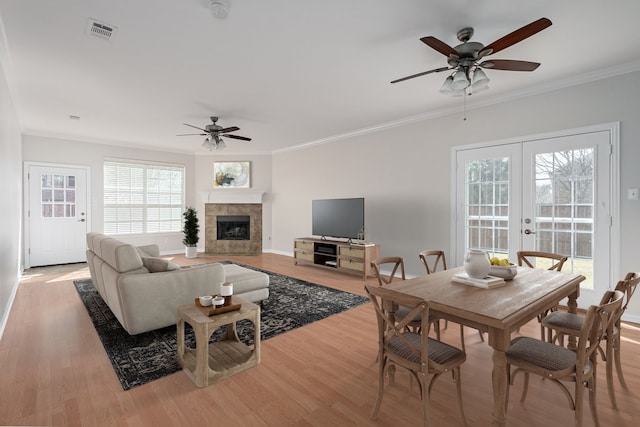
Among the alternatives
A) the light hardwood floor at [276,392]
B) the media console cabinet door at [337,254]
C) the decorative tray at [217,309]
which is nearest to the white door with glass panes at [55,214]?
the light hardwood floor at [276,392]

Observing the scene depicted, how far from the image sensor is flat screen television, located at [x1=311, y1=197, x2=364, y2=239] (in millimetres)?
5594

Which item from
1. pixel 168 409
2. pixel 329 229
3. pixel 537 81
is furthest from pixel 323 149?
Answer: pixel 168 409

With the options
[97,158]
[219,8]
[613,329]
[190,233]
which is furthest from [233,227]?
[613,329]

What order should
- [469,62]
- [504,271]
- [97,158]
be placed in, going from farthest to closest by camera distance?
[97,158] → [469,62] → [504,271]

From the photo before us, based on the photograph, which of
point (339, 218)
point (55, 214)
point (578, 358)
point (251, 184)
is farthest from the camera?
point (251, 184)

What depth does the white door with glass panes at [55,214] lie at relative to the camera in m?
6.19

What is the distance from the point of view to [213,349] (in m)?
2.66

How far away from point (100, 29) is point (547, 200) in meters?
5.05

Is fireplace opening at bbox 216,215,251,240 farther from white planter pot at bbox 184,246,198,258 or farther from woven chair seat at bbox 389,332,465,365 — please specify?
woven chair seat at bbox 389,332,465,365

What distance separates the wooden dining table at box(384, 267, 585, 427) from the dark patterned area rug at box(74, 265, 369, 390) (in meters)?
1.68

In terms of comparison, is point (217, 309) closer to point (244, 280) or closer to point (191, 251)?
point (244, 280)

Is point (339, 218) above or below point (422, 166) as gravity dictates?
below

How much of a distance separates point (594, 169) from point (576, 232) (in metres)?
0.74

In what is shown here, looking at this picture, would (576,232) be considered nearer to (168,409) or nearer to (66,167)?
(168,409)
